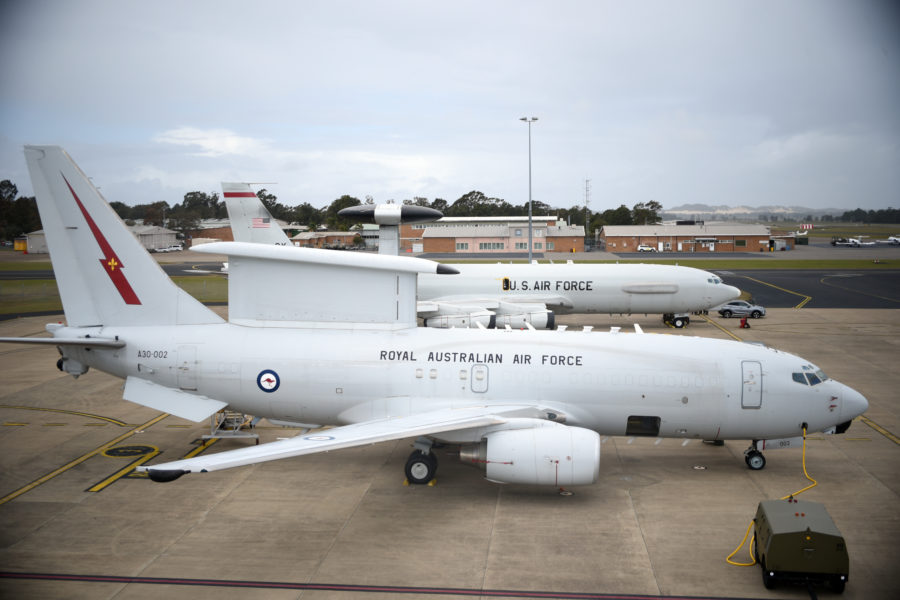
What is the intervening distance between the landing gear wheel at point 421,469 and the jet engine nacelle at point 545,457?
1899mm

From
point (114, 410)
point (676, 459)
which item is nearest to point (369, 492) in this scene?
point (676, 459)

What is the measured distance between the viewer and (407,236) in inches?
4621

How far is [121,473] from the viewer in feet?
59.8

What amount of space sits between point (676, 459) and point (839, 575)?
7.53 metres

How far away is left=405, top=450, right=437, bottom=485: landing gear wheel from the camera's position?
17.3m

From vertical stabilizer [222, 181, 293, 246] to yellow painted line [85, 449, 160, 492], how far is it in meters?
14.7

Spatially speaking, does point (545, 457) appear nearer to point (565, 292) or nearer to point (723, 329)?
point (565, 292)

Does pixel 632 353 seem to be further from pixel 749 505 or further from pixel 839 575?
pixel 839 575

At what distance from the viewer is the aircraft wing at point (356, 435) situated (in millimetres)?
12578

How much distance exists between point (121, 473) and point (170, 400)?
8.53 feet

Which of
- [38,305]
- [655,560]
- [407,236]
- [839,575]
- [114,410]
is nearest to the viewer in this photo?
[839,575]

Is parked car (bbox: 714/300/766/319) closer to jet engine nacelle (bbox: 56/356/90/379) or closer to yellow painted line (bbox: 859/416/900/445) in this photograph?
yellow painted line (bbox: 859/416/900/445)

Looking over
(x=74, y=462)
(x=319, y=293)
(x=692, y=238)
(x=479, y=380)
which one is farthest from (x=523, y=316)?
(x=692, y=238)

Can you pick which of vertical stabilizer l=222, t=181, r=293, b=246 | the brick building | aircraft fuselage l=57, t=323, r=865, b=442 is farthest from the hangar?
aircraft fuselage l=57, t=323, r=865, b=442
